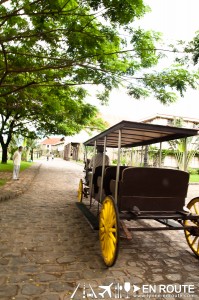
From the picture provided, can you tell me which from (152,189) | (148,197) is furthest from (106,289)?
(152,189)

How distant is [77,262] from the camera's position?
3.99 meters

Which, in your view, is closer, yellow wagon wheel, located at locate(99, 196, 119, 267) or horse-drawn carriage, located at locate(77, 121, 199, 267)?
yellow wagon wheel, located at locate(99, 196, 119, 267)

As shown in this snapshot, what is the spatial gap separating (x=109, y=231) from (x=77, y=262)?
723mm

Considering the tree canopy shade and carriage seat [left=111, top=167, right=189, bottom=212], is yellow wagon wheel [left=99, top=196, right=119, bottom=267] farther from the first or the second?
the tree canopy shade

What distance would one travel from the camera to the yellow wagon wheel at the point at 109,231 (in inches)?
145

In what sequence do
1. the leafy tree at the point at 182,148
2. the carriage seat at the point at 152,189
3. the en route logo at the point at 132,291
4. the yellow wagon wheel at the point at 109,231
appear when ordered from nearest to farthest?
the en route logo at the point at 132,291 < the yellow wagon wheel at the point at 109,231 < the carriage seat at the point at 152,189 < the leafy tree at the point at 182,148

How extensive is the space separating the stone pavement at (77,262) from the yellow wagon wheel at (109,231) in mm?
216

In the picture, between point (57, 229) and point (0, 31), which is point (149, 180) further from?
point (0, 31)

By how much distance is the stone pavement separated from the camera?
10.6ft

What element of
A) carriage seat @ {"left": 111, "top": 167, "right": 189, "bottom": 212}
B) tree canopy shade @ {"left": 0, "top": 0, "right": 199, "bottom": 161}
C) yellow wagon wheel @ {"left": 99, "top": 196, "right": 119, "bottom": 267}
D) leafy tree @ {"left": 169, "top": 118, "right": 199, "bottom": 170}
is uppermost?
tree canopy shade @ {"left": 0, "top": 0, "right": 199, "bottom": 161}

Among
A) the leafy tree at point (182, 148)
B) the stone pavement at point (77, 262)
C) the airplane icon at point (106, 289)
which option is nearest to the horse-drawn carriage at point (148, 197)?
the stone pavement at point (77, 262)

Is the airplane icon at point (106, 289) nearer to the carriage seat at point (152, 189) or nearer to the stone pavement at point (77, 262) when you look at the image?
the stone pavement at point (77, 262)

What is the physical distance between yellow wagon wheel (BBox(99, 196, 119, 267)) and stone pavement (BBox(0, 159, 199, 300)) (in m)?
0.22

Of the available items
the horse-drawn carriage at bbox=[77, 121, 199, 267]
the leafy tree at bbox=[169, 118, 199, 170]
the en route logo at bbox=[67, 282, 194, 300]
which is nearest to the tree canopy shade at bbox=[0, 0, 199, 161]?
the horse-drawn carriage at bbox=[77, 121, 199, 267]
